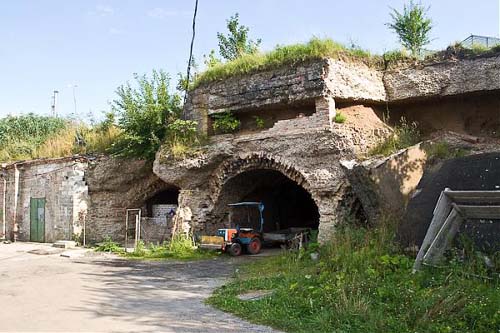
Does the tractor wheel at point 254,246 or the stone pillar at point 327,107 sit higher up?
the stone pillar at point 327,107

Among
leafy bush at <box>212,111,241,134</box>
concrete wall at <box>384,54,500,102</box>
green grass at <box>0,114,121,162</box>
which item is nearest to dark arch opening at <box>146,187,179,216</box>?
green grass at <box>0,114,121,162</box>

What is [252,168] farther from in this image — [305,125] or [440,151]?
[440,151]

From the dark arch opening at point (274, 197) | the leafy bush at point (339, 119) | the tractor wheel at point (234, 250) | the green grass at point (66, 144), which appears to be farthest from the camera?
the green grass at point (66, 144)

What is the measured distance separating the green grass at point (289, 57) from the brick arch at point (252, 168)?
277 centimetres

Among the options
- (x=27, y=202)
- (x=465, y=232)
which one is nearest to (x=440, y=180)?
(x=465, y=232)

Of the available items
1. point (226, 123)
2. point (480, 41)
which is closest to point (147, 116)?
point (226, 123)

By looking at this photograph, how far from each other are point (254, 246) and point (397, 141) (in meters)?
5.11

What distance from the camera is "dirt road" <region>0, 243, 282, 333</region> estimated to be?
6188mm

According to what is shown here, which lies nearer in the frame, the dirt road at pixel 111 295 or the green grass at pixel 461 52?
the dirt road at pixel 111 295

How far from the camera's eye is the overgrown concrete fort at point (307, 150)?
453 inches

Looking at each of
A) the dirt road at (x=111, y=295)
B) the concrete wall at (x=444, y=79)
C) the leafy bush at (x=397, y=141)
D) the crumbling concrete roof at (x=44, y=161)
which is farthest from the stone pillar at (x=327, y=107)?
the crumbling concrete roof at (x=44, y=161)

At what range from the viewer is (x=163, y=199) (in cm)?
1966

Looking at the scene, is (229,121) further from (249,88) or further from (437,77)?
(437,77)

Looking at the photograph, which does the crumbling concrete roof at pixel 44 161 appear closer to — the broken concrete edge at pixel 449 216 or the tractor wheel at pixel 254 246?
the tractor wheel at pixel 254 246
